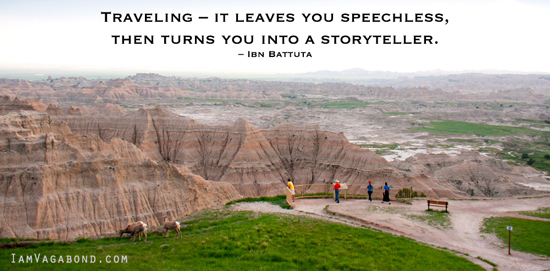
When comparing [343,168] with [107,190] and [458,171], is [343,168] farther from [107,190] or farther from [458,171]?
[107,190]

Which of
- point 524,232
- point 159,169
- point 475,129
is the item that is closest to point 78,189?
point 159,169

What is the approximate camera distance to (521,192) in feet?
135

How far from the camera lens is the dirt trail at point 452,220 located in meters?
13.3

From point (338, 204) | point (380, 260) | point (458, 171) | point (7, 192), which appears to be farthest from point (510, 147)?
point (7, 192)

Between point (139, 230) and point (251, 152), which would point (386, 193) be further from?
point (251, 152)

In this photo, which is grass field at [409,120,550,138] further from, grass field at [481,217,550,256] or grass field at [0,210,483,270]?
grass field at [0,210,483,270]

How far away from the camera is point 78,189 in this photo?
25328 millimetres

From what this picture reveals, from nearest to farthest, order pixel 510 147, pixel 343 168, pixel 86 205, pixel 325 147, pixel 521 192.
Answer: pixel 86 205
pixel 521 192
pixel 343 168
pixel 325 147
pixel 510 147

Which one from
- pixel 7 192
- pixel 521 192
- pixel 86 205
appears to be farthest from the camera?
pixel 521 192

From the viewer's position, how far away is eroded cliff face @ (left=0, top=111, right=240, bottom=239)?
23.2 metres

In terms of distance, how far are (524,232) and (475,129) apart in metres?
104

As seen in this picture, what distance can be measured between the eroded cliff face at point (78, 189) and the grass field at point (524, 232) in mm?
20422

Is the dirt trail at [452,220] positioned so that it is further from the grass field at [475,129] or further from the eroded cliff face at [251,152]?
the grass field at [475,129]

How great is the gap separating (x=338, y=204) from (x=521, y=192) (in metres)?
32.2
